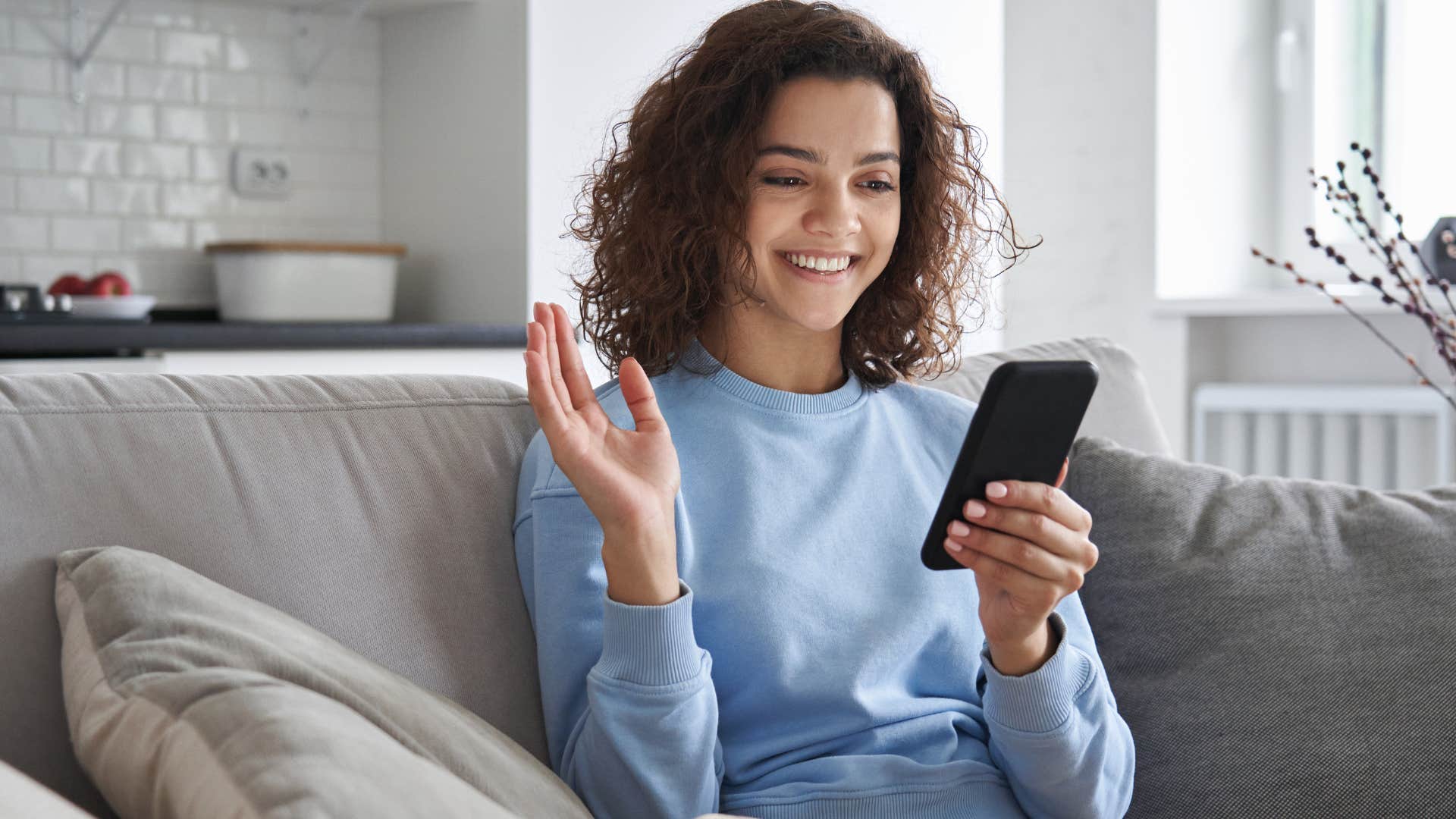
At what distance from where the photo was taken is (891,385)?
4.48 feet

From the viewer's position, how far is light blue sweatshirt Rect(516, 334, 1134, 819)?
1.05 m

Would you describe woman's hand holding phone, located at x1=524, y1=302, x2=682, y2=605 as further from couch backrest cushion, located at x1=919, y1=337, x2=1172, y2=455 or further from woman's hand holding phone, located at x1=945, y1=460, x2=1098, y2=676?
couch backrest cushion, located at x1=919, y1=337, x2=1172, y2=455

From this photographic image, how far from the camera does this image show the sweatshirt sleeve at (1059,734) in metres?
1.09

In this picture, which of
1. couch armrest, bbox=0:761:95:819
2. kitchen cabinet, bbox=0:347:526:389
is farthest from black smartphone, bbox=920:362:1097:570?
kitchen cabinet, bbox=0:347:526:389

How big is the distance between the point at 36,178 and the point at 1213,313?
107 inches

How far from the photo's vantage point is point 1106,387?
5.79ft

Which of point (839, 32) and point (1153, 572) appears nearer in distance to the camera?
point (839, 32)

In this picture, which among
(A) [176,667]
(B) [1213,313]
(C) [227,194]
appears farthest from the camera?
(B) [1213,313]

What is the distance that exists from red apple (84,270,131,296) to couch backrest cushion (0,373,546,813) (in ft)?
5.53

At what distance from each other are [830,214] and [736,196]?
84mm

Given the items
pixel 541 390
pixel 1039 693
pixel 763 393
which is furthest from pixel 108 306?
pixel 1039 693

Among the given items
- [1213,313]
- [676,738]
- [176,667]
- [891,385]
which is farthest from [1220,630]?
[1213,313]

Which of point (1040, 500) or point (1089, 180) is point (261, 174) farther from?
point (1040, 500)

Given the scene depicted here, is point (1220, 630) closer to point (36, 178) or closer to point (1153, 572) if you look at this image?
point (1153, 572)
